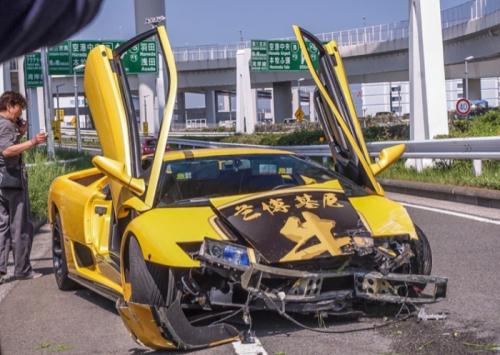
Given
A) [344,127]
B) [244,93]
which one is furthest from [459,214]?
[244,93]

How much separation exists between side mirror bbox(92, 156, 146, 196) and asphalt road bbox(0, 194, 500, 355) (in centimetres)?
101

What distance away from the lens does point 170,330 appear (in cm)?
500

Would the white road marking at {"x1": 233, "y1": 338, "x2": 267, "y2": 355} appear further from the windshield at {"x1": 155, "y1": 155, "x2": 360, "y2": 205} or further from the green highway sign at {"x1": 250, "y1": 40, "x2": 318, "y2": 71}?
the green highway sign at {"x1": 250, "y1": 40, "x2": 318, "y2": 71}

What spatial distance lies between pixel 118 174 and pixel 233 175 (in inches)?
39.9

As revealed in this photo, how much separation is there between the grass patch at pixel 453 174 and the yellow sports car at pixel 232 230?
650cm

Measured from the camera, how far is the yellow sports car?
16.8ft

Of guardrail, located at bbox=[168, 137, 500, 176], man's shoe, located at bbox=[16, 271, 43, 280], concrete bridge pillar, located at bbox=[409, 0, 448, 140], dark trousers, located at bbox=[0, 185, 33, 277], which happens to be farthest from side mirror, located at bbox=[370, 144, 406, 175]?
concrete bridge pillar, located at bbox=[409, 0, 448, 140]

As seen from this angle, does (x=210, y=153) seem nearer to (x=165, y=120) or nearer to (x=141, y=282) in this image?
(x=165, y=120)

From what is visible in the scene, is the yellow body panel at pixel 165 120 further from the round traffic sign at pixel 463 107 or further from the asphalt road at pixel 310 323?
the round traffic sign at pixel 463 107

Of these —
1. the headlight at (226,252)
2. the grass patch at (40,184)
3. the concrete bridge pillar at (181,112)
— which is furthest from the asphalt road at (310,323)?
the concrete bridge pillar at (181,112)

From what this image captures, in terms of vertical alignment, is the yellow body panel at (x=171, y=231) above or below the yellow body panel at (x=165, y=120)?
below

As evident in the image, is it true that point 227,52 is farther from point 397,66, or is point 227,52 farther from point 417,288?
point 417,288

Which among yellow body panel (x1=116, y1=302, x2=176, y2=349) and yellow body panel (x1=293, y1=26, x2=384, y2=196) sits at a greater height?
yellow body panel (x1=293, y1=26, x2=384, y2=196)

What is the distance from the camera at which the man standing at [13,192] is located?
26.1 feet
